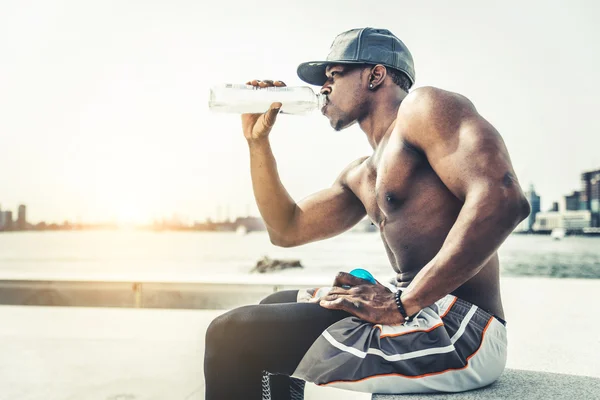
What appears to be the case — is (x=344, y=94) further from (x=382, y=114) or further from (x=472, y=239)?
(x=472, y=239)

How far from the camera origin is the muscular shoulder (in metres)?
1.24

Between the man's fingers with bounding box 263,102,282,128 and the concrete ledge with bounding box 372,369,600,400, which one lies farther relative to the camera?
the man's fingers with bounding box 263,102,282,128

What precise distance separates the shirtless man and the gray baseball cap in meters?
0.32

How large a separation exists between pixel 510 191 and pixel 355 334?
449 millimetres

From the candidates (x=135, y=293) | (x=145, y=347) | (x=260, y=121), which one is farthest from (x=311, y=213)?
(x=135, y=293)

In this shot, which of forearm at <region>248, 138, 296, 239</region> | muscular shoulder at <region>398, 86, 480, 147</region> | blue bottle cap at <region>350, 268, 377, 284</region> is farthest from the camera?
forearm at <region>248, 138, 296, 239</region>

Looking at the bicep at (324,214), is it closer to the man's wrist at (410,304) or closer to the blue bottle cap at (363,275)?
the blue bottle cap at (363,275)

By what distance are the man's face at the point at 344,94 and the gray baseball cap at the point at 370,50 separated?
4 centimetres

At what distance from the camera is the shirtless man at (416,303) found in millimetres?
1125

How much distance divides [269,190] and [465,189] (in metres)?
0.87

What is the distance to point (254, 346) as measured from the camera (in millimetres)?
1131

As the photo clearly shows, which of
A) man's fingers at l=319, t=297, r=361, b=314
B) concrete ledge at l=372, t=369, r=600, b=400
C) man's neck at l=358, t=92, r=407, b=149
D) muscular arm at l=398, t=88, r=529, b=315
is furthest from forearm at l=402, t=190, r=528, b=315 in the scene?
man's neck at l=358, t=92, r=407, b=149

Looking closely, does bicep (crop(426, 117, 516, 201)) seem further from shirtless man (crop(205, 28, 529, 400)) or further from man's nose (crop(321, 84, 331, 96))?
man's nose (crop(321, 84, 331, 96))

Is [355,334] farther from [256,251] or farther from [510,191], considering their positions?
[256,251]
